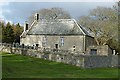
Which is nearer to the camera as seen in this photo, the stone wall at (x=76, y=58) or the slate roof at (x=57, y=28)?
the stone wall at (x=76, y=58)

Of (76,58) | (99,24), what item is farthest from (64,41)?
(76,58)

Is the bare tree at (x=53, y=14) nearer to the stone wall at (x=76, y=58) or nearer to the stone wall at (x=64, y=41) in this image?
the stone wall at (x=64, y=41)

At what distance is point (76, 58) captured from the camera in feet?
125

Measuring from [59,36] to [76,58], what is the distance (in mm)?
19835

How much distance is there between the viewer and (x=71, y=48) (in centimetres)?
5703

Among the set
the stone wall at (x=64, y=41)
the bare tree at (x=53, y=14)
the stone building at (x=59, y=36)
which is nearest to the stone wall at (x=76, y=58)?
the stone building at (x=59, y=36)

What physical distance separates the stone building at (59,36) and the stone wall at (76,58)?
12.5 meters

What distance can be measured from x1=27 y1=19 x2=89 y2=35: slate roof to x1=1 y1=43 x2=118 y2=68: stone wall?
44.0 ft

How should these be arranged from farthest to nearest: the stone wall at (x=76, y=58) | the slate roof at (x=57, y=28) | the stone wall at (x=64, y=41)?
the slate roof at (x=57, y=28) < the stone wall at (x=64, y=41) < the stone wall at (x=76, y=58)

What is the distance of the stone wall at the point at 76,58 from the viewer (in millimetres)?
37438

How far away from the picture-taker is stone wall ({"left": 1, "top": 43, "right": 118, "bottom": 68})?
123 feet

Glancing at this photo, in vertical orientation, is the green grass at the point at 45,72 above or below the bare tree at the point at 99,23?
below

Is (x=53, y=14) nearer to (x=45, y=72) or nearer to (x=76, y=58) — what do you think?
(x=76, y=58)

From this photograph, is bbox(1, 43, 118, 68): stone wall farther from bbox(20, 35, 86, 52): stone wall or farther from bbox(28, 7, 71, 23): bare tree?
bbox(28, 7, 71, 23): bare tree
